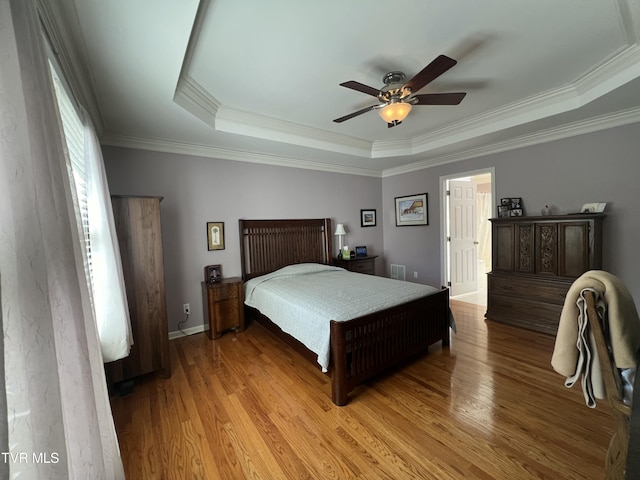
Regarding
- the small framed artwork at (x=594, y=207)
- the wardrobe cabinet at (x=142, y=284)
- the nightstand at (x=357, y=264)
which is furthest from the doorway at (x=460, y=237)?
the wardrobe cabinet at (x=142, y=284)

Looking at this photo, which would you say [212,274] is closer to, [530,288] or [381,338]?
[381,338]

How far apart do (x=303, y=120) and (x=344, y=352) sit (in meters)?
2.62

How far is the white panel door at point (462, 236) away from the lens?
4.41 m

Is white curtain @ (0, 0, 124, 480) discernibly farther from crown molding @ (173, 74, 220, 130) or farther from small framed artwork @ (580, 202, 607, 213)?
small framed artwork @ (580, 202, 607, 213)

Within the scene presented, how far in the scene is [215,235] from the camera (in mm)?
3473

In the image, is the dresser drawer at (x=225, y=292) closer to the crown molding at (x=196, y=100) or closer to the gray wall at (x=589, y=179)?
the crown molding at (x=196, y=100)

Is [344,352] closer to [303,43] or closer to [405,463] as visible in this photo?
[405,463]

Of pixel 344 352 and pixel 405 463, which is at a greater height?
pixel 344 352

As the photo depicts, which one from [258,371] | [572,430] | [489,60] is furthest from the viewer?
[258,371]

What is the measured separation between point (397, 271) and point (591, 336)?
160 inches

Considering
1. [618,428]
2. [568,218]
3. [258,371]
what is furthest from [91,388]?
[568,218]

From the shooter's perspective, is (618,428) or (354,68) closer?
(618,428)

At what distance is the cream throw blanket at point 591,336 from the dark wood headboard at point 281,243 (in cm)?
325

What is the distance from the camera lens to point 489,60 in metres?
2.10
